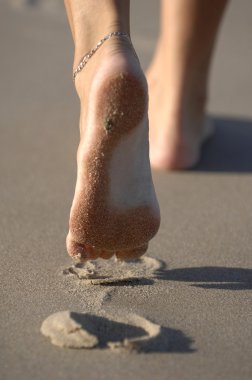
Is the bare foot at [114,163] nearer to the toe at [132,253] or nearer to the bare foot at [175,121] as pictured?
the toe at [132,253]

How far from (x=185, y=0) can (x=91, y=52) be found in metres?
0.77

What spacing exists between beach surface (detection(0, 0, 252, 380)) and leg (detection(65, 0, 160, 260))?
117 millimetres

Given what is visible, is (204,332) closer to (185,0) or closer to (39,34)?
(185,0)

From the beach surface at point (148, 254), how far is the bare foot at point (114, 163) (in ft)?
0.39

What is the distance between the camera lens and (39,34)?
11.1 feet

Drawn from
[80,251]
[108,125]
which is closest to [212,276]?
[80,251]

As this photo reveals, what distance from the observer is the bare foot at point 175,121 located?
2.17 m

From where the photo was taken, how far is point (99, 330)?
132cm

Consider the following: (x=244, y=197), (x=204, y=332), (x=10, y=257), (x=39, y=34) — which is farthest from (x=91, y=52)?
(x=39, y=34)

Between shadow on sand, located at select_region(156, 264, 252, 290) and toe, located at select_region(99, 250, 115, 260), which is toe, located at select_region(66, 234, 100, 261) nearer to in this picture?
toe, located at select_region(99, 250, 115, 260)

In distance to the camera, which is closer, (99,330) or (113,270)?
(99,330)

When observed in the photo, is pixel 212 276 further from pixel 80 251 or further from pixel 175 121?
pixel 175 121

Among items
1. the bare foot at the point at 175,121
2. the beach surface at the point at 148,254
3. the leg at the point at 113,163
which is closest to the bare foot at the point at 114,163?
the leg at the point at 113,163

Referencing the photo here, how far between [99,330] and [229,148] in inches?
46.8
